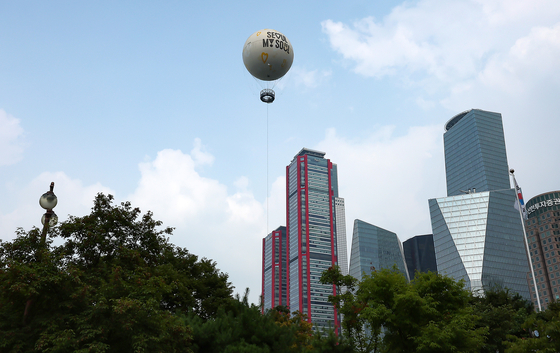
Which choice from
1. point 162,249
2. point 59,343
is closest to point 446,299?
point 162,249

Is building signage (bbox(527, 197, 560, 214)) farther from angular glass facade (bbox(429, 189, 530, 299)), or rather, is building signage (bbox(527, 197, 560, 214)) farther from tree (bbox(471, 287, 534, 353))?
tree (bbox(471, 287, 534, 353))

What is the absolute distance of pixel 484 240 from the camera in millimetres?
187500

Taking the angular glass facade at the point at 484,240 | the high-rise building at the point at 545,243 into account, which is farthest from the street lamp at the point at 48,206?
the high-rise building at the point at 545,243

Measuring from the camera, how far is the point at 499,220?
193875mm

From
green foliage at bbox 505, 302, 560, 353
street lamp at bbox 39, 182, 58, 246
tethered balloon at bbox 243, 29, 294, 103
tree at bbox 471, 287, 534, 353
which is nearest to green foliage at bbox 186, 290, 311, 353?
street lamp at bbox 39, 182, 58, 246

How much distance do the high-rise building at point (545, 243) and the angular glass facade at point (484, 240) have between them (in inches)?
251

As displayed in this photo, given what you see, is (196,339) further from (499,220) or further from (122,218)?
(499,220)

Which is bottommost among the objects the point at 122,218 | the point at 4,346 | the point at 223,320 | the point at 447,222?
the point at 4,346

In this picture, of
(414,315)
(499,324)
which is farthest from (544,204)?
(414,315)

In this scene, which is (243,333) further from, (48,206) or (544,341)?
(544,341)

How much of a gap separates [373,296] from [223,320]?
1141 cm

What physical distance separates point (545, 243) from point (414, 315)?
191076mm

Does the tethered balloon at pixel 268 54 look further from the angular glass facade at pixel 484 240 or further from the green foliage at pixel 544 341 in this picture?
the angular glass facade at pixel 484 240

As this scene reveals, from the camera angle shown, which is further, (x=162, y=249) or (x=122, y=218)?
(x=162, y=249)
